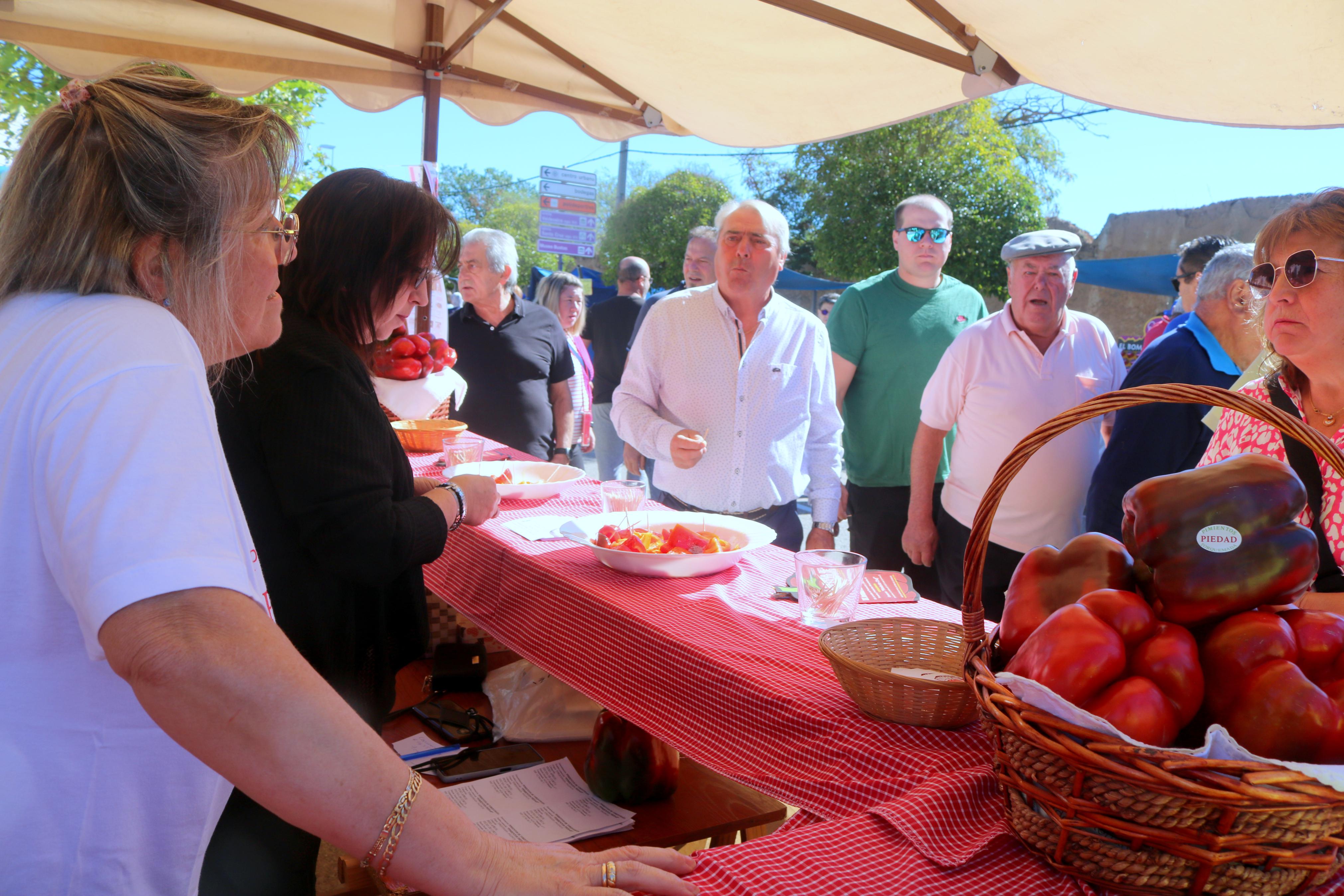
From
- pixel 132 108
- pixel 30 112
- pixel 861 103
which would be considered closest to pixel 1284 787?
pixel 132 108

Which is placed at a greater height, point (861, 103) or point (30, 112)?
point (30, 112)

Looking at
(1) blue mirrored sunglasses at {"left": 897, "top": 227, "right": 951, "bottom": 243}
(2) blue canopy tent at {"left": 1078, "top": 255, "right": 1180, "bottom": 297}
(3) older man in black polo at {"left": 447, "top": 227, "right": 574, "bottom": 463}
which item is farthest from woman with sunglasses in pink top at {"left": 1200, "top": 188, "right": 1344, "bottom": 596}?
(2) blue canopy tent at {"left": 1078, "top": 255, "right": 1180, "bottom": 297}

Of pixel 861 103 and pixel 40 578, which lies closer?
pixel 40 578

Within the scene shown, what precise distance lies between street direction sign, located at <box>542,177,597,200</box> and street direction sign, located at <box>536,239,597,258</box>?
2.91 feet

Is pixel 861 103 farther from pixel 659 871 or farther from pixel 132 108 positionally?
pixel 659 871

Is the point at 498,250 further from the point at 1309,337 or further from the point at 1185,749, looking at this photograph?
the point at 1185,749

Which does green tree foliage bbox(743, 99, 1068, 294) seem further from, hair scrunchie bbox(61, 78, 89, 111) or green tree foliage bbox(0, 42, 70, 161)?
hair scrunchie bbox(61, 78, 89, 111)

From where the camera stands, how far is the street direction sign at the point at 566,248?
659 inches

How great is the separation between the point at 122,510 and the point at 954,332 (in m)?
3.83

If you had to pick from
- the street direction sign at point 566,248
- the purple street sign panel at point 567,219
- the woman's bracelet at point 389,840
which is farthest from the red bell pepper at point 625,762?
the purple street sign panel at point 567,219

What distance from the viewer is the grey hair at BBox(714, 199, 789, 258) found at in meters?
3.29

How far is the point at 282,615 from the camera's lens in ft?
5.23

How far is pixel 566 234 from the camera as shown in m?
17.1

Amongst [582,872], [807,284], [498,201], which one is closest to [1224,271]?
[582,872]
